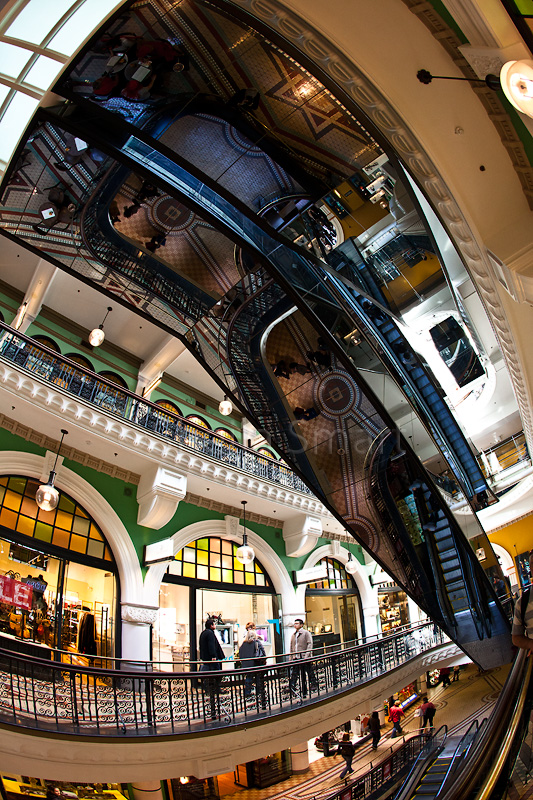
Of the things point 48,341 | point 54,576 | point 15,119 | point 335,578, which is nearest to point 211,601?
point 54,576

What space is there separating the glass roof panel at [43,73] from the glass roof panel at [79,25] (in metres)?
0.08

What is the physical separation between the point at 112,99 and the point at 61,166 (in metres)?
0.67

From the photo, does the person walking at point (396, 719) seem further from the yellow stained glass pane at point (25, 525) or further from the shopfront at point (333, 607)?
the yellow stained glass pane at point (25, 525)

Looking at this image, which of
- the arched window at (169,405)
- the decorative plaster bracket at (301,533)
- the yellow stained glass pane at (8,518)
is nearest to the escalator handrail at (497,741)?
the yellow stained glass pane at (8,518)

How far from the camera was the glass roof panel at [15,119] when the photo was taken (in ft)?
9.58

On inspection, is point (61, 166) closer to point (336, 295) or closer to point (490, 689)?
point (336, 295)

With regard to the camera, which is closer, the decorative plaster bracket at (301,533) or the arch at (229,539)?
the arch at (229,539)

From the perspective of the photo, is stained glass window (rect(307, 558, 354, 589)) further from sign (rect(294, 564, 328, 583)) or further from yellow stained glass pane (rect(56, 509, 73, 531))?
yellow stained glass pane (rect(56, 509, 73, 531))

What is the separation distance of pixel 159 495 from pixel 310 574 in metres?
5.34

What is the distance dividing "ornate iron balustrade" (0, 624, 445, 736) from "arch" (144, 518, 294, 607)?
1534 millimetres

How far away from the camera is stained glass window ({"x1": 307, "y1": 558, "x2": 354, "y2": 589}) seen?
A: 1481cm

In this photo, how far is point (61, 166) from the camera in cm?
344

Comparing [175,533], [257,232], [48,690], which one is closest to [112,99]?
[257,232]

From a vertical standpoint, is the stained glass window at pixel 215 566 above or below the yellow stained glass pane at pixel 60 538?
→ below
